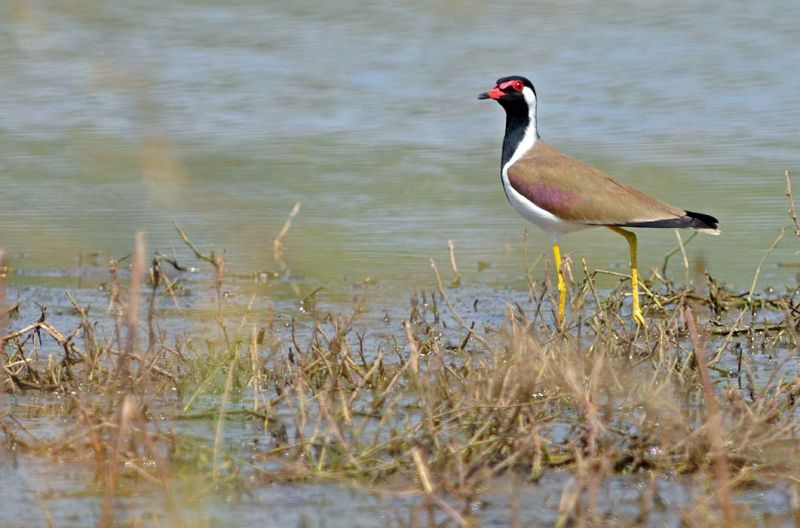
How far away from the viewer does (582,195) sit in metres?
7.29

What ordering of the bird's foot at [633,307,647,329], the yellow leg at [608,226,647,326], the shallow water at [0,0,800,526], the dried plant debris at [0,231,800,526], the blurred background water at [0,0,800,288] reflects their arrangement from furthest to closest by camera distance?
the blurred background water at [0,0,800,288] < the yellow leg at [608,226,647,326] < the bird's foot at [633,307,647,329] < the shallow water at [0,0,800,526] < the dried plant debris at [0,231,800,526]

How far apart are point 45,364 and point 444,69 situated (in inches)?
355

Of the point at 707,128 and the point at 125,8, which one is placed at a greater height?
the point at 125,8

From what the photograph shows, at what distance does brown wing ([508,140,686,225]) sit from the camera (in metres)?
7.20

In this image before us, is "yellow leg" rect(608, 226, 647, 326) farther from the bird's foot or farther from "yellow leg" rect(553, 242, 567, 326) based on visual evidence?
"yellow leg" rect(553, 242, 567, 326)

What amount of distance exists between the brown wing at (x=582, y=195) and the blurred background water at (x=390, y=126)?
802 millimetres

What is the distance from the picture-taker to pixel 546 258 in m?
8.35

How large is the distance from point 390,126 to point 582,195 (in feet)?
15.4

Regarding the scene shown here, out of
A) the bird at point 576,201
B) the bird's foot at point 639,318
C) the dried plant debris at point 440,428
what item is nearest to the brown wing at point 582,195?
the bird at point 576,201

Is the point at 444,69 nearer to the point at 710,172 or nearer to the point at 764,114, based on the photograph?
the point at 764,114

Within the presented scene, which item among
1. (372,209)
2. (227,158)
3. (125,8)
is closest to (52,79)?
(125,8)

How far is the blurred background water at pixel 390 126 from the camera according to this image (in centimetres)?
868

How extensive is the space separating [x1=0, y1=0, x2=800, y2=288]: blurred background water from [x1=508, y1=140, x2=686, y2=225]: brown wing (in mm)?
802

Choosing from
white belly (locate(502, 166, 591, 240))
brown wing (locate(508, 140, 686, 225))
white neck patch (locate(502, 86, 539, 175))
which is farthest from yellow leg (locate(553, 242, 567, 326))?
white neck patch (locate(502, 86, 539, 175))
